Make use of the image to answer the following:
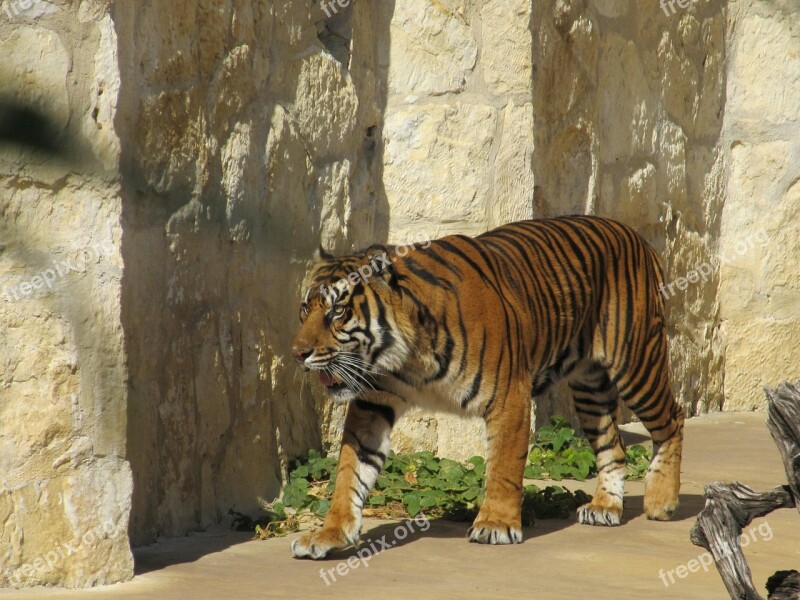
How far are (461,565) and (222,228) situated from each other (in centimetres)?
173

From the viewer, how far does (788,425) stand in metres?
3.13

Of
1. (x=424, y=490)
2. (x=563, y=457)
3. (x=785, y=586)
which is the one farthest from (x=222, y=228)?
(x=785, y=586)

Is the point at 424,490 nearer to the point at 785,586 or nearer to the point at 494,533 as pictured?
the point at 494,533

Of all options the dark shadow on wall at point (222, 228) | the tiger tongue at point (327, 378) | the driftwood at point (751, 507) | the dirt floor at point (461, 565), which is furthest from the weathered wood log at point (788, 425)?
the dark shadow on wall at point (222, 228)

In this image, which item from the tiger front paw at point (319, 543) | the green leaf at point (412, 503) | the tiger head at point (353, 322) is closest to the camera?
the tiger front paw at point (319, 543)

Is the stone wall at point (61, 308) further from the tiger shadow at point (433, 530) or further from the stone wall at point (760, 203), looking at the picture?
the stone wall at point (760, 203)

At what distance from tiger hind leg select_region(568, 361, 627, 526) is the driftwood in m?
1.95

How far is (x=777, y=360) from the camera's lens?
824cm

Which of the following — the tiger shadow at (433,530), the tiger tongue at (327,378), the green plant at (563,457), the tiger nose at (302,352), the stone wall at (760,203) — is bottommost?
the tiger shadow at (433,530)

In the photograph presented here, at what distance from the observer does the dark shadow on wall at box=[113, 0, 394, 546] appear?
14.5 ft

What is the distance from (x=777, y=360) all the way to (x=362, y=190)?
3665 millimetres

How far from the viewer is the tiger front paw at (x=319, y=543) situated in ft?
14.5

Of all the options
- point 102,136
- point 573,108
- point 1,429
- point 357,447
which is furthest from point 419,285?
point 573,108

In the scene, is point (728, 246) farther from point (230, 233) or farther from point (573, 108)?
point (230, 233)
